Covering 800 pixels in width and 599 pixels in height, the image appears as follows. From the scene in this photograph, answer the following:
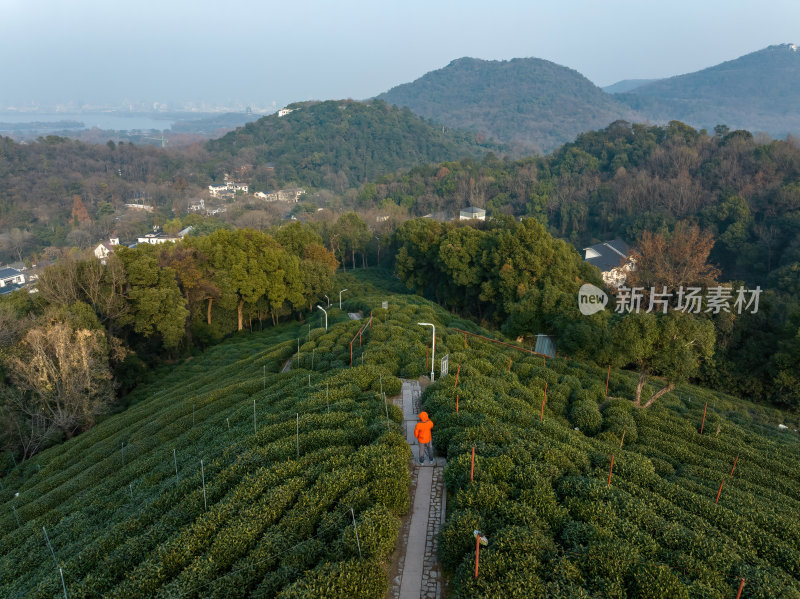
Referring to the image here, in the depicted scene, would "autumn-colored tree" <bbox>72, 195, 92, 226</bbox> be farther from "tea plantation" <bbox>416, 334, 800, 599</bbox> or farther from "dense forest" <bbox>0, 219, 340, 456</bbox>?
Result: "tea plantation" <bbox>416, 334, 800, 599</bbox>

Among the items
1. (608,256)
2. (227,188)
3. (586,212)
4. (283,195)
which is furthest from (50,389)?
(227,188)

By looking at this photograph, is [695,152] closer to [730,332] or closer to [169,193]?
[730,332]

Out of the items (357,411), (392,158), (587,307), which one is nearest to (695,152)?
(587,307)

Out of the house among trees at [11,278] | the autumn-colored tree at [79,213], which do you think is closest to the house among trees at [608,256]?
the house among trees at [11,278]

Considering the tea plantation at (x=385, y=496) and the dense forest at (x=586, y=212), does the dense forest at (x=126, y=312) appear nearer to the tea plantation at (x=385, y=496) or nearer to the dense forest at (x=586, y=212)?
the dense forest at (x=586, y=212)

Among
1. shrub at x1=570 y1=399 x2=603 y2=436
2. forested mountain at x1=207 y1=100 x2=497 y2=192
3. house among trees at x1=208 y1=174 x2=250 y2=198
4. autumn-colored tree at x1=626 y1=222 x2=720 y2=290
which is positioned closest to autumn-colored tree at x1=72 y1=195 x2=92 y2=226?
house among trees at x1=208 y1=174 x2=250 y2=198

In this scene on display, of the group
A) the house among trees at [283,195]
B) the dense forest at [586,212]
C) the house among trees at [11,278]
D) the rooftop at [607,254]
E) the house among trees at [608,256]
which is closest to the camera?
the dense forest at [586,212]

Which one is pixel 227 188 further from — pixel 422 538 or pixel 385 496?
pixel 422 538
